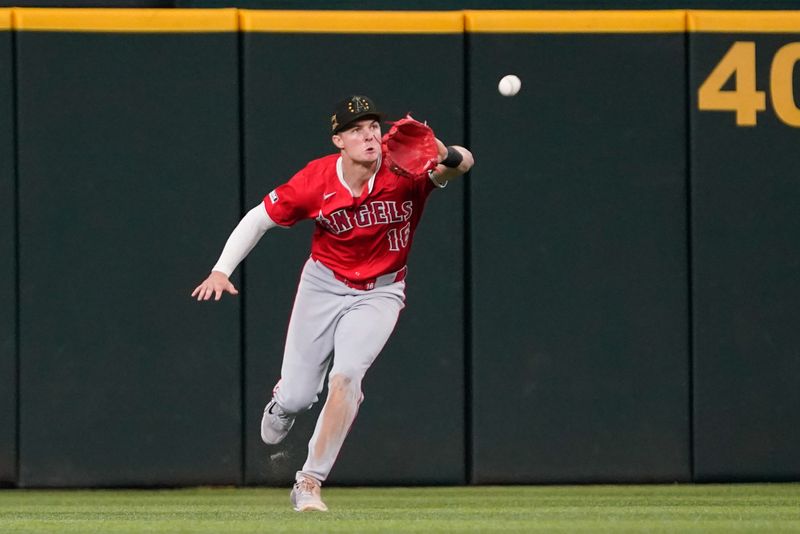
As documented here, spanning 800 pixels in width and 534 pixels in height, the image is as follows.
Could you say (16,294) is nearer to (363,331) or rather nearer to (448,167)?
(363,331)

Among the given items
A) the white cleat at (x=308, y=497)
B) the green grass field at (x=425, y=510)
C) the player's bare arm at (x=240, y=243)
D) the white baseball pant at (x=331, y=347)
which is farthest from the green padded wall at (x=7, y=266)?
the white cleat at (x=308, y=497)

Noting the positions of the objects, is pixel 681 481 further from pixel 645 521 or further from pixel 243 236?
pixel 243 236

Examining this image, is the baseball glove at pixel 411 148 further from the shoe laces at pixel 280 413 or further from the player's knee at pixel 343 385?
the shoe laces at pixel 280 413

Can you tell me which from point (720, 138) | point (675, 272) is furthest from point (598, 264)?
point (720, 138)

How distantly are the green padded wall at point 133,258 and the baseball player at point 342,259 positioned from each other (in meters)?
1.17

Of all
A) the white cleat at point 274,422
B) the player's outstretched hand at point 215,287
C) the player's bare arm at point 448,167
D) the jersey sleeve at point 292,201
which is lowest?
the white cleat at point 274,422

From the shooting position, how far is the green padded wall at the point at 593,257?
7.72 metres

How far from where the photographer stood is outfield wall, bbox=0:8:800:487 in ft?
25.0

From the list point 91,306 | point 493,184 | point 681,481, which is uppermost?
point 493,184

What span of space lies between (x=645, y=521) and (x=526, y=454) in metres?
2.22

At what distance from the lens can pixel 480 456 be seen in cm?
769

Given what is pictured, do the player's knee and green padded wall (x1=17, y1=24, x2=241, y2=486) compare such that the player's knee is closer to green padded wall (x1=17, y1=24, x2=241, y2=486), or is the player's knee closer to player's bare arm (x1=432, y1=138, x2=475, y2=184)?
player's bare arm (x1=432, y1=138, x2=475, y2=184)

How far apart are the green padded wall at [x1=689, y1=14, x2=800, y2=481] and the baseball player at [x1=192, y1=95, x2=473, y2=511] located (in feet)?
6.71

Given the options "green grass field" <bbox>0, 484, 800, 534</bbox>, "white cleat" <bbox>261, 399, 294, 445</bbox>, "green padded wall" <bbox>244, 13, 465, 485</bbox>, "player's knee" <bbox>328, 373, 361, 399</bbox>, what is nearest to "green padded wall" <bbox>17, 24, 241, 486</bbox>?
"green padded wall" <bbox>244, 13, 465, 485</bbox>
